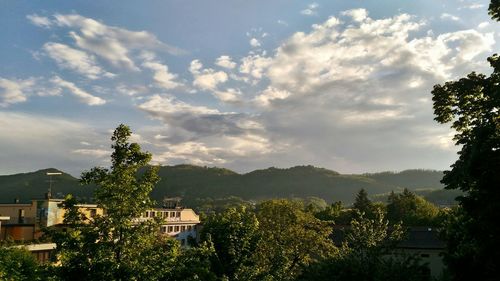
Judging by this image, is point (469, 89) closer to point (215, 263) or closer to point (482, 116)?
point (482, 116)

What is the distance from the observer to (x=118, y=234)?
13242 mm

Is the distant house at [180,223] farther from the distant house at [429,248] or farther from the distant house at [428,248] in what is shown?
the distant house at [429,248]

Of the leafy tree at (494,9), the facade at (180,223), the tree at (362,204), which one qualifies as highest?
the leafy tree at (494,9)

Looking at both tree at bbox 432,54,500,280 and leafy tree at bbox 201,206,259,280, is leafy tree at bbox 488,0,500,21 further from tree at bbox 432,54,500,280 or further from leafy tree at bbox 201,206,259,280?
leafy tree at bbox 201,206,259,280

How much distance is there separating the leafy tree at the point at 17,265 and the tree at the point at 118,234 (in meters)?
21.4

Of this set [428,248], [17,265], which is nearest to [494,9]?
[428,248]

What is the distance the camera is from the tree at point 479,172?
16.0 m

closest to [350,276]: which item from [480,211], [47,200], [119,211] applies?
[480,211]

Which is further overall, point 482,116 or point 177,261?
point 482,116

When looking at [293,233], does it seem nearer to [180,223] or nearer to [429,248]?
[429,248]

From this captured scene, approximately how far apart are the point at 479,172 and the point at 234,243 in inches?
451

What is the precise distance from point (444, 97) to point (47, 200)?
5384cm

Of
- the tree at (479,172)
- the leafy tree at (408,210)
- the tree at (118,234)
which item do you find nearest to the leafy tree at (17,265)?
the tree at (118,234)

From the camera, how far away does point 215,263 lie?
64.8ft
